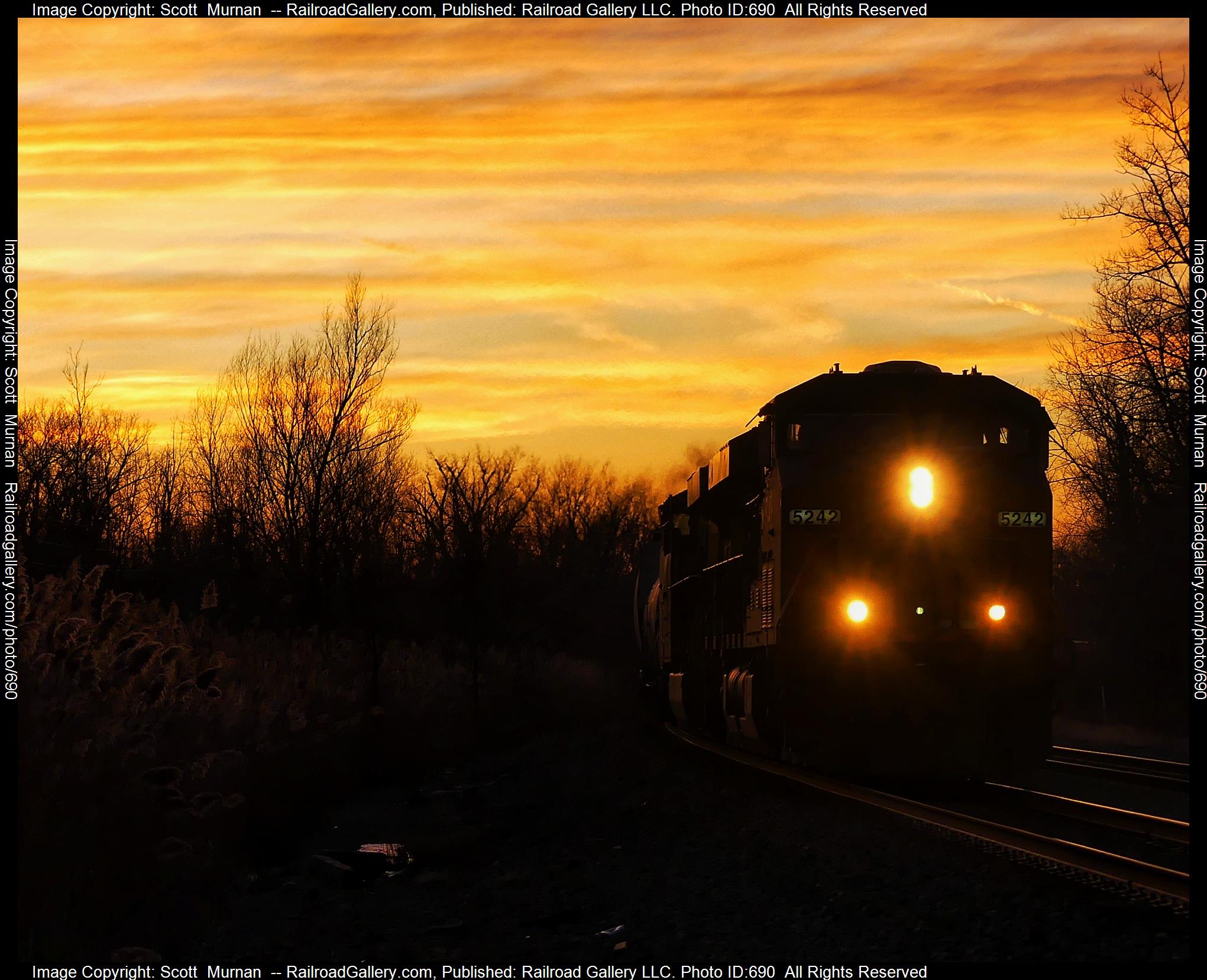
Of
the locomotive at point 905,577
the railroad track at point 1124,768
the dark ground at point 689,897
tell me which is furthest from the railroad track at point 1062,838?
the railroad track at point 1124,768

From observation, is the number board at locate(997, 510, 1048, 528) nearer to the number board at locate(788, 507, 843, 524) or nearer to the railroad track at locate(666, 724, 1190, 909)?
the number board at locate(788, 507, 843, 524)

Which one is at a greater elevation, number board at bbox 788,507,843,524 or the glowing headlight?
the glowing headlight

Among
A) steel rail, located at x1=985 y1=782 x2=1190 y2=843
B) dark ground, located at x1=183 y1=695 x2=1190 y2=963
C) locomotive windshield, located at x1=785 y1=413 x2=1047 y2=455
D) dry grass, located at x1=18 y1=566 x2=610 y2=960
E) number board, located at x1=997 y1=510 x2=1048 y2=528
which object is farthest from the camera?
locomotive windshield, located at x1=785 y1=413 x2=1047 y2=455

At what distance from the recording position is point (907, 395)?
14.3m

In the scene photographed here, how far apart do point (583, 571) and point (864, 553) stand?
240 ft

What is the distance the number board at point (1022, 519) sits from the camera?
43.9ft

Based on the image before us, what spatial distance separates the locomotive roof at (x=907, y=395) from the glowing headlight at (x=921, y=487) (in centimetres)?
106

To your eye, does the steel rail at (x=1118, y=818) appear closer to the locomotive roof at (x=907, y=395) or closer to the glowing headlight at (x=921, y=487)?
the glowing headlight at (x=921, y=487)

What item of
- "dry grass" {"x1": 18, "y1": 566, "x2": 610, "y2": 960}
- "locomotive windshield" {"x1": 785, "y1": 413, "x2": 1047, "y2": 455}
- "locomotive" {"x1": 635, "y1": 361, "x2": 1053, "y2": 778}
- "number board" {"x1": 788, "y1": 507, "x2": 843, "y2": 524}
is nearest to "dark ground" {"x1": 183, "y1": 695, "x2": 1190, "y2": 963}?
"dry grass" {"x1": 18, "y1": 566, "x2": 610, "y2": 960}

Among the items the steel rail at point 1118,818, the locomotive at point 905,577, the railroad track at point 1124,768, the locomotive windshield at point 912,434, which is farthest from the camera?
the railroad track at point 1124,768

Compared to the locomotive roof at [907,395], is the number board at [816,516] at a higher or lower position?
lower

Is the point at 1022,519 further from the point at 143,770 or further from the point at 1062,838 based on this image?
the point at 143,770

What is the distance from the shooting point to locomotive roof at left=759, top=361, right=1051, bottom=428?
46.4 ft

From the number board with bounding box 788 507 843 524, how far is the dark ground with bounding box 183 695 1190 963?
9.11ft
